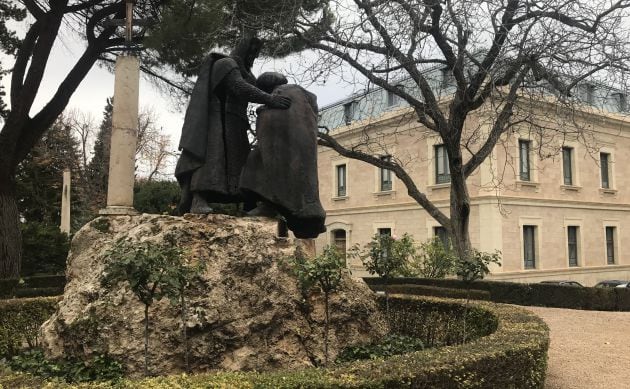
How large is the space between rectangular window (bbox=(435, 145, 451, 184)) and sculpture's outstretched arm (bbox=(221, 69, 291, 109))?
65.5 ft

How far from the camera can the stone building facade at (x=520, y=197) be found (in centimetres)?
2225

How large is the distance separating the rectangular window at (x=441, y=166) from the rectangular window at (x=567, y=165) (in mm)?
6357

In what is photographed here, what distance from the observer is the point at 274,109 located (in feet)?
17.9

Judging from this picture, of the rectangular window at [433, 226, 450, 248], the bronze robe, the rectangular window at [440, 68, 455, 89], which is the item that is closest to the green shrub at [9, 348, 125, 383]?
the bronze robe

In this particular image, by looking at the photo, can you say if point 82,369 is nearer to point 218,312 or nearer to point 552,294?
point 218,312

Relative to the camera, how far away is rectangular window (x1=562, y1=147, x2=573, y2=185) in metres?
25.6

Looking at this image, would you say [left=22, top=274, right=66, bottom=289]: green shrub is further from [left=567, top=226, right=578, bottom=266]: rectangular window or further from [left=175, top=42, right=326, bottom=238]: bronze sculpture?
[left=567, top=226, right=578, bottom=266]: rectangular window

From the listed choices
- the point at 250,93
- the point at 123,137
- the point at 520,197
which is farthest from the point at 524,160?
the point at 250,93

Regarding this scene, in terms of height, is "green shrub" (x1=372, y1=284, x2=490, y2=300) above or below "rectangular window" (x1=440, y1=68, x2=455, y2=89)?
below

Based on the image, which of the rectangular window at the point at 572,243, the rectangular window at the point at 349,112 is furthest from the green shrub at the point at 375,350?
the rectangular window at the point at 572,243

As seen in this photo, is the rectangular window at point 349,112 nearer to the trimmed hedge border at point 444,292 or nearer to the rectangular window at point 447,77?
the rectangular window at point 447,77

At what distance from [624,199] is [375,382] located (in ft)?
98.6

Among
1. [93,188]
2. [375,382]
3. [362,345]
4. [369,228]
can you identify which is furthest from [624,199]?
[93,188]

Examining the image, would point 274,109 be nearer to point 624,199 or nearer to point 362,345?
point 362,345
